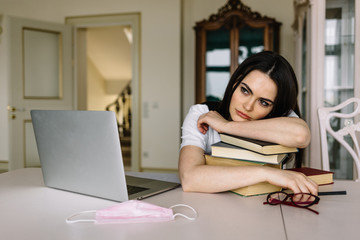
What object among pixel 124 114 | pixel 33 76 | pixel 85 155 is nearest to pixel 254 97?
pixel 85 155

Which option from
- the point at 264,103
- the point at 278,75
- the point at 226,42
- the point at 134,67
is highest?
the point at 226,42

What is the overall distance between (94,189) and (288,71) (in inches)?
31.8

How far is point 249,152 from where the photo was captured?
1.05 metres

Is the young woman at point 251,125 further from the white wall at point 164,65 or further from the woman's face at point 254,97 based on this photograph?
the white wall at point 164,65

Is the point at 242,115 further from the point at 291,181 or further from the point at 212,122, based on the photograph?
the point at 291,181

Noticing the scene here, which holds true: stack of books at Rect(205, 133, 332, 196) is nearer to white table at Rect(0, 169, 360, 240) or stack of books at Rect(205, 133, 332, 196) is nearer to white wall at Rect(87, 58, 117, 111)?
white table at Rect(0, 169, 360, 240)

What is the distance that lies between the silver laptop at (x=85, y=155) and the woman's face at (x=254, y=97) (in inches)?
15.6

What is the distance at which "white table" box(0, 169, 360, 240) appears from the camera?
709 millimetres

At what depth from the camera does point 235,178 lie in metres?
1.01

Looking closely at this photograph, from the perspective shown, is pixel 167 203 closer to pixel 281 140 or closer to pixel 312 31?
pixel 281 140

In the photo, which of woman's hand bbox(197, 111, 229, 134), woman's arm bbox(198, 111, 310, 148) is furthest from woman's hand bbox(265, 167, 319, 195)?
woman's hand bbox(197, 111, 229, 134)

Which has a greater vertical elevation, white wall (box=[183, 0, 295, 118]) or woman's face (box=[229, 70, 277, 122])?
white wall (box=[183, 0, 295, 118])

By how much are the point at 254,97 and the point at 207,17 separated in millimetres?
3414

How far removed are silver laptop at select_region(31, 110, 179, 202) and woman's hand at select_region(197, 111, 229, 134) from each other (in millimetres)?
254
